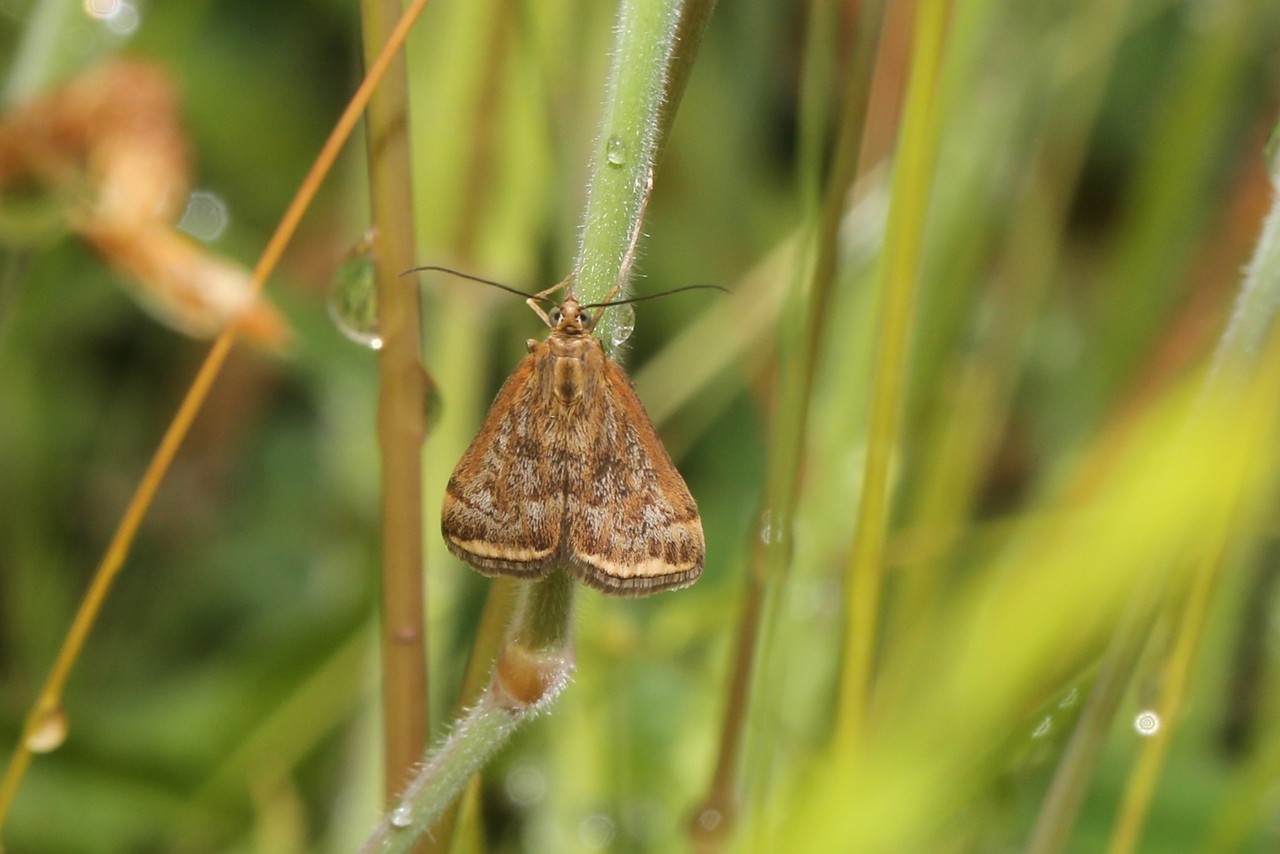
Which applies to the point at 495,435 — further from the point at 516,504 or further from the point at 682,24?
the point at 682,24

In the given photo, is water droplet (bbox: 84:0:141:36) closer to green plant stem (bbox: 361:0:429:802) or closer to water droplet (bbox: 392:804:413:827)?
green plant stem (bbox: 361:0:429:802)

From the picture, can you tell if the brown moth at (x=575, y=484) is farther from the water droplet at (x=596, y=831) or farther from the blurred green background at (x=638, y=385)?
the water droplet at (x=596, y=831)

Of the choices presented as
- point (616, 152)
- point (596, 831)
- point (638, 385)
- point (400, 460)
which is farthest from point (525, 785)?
point (616, 152)

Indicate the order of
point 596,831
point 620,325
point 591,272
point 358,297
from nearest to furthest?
1. point 591,272
2. point 620,325
3. point 358,297
4. point 596,831

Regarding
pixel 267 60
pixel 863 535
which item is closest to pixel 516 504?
pixel 863 535

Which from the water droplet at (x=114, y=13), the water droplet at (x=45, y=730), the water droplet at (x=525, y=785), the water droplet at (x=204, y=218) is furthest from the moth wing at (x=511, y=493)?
the water droplet at (x=204, y=218)

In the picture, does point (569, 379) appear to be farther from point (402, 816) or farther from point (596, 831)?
point (596, 831)
